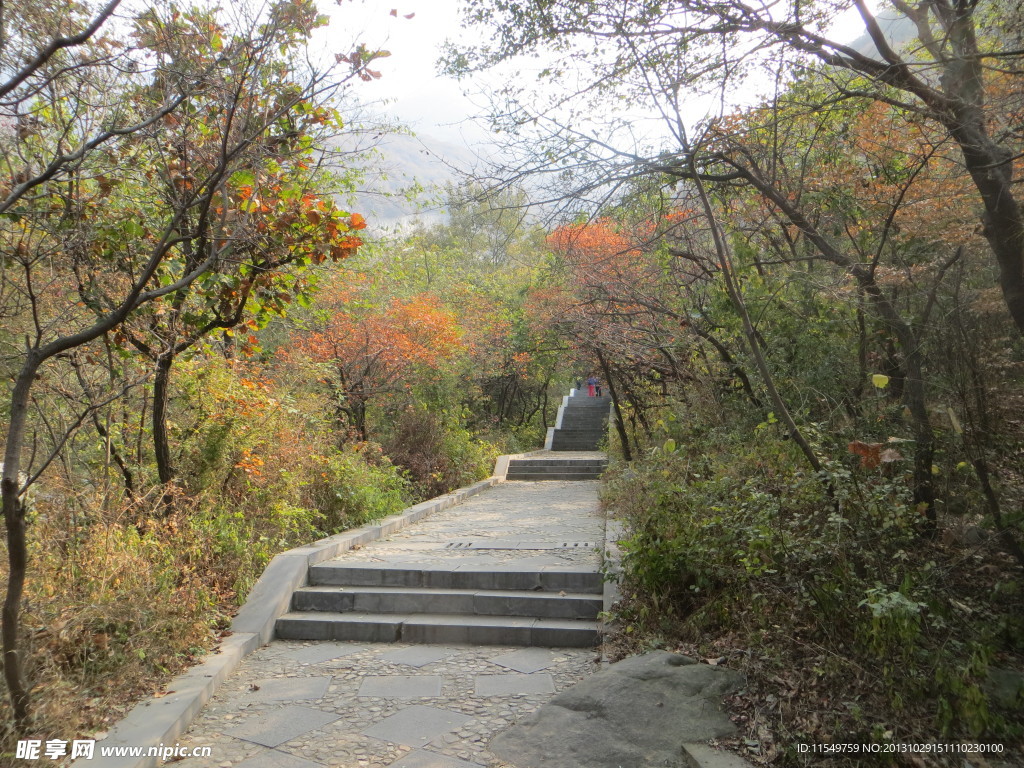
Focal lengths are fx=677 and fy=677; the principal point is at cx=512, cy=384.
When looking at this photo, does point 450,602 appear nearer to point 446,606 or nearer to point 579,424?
point 446,606

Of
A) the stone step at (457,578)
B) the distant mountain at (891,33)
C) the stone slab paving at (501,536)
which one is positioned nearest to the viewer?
the distant mountain at (891,33)

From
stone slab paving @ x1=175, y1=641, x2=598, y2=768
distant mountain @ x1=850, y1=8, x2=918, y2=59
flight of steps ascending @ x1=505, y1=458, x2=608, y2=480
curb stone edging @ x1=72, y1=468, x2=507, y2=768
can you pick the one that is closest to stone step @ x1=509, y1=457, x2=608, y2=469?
flight of steps ascending @ x1=505, y1=458, x2=608, y2=480

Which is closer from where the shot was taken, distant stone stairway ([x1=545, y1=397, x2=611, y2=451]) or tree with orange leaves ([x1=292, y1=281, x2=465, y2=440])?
tree with orange leaves ([x1=292, y1=281, x2=465, y2=440])

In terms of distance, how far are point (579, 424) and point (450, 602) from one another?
724 inches

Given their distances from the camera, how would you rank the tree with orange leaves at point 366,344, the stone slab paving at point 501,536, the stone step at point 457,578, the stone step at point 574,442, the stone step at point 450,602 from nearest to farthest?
the stone step at point 450,602
the stone step at point 457,578
the stone slab paving at point 501,536
the tree with orange leaves at point 366,344
the stone step at point 574,442

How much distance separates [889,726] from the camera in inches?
128

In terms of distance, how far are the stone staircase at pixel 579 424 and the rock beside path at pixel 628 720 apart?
16150mm

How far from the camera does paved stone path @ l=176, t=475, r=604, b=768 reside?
3.80 m

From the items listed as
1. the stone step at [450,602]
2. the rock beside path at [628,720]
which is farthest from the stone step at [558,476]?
the rock beside path at [628,720]

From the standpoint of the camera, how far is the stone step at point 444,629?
5.61 metres

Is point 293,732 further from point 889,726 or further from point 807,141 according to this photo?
point 807,141

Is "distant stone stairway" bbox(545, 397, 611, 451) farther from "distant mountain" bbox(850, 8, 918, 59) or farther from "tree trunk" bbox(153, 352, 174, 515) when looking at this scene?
"tree trunk" bbox(153, 352, 174, 515)

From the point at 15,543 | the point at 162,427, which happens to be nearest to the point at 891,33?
the point at 162,427

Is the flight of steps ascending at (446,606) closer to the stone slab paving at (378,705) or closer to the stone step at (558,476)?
the stone slab paving at (378,705)
